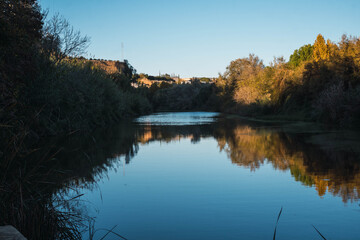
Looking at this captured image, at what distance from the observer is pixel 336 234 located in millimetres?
4914

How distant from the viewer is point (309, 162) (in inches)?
417

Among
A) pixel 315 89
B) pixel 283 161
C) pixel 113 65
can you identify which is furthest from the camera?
pixel 113 65

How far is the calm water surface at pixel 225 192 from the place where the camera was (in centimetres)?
526

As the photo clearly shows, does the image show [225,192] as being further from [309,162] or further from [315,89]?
[315,89]

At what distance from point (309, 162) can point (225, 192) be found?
431cm

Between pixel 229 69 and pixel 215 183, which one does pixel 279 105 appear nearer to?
pixel 229 69

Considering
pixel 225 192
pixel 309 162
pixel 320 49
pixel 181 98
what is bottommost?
pixel 225 192

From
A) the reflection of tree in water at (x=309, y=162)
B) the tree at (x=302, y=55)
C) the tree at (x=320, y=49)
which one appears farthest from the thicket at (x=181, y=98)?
the reflection of tree in water at (x=309, y=162)

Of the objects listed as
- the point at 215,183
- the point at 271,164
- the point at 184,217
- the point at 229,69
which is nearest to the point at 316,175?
the point at 271,164

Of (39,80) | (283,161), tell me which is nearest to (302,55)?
(39,80)

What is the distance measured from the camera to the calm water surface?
5.26 m

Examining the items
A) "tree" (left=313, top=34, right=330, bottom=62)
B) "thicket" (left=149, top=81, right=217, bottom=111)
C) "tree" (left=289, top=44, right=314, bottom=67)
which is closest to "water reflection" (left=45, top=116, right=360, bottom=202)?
"tree" (left=313, top=34, right=330, bottom=62)

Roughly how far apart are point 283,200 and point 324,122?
861 inches

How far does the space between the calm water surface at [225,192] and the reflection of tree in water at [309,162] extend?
2 centimetres
